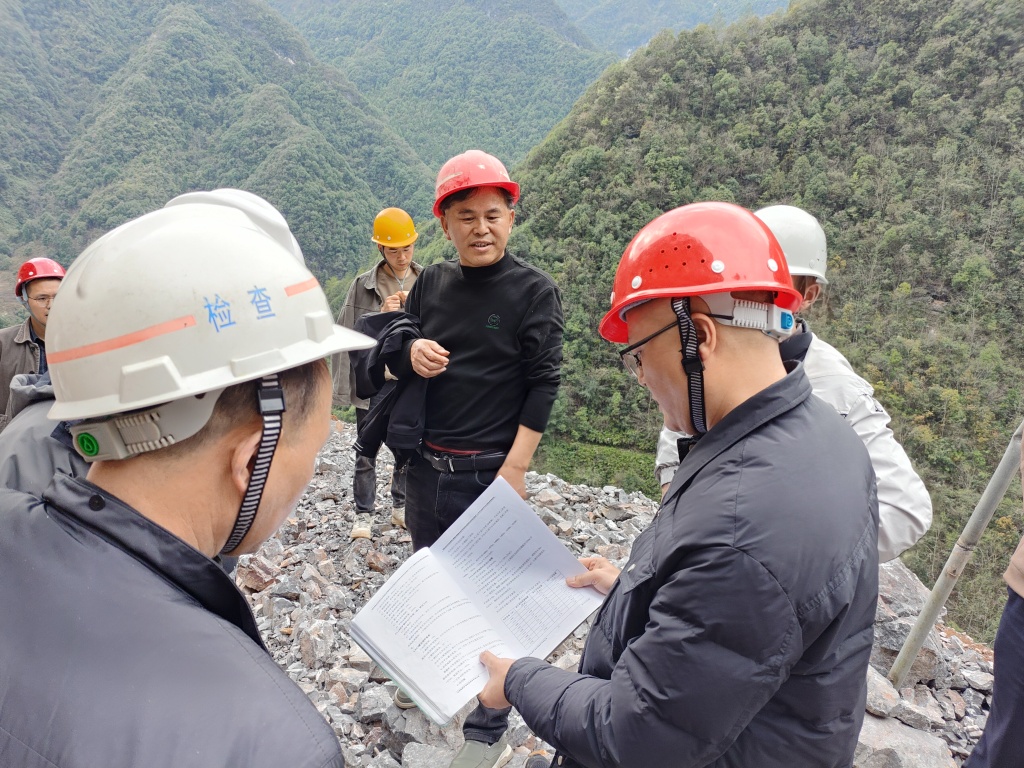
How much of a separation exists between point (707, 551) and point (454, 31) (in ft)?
398

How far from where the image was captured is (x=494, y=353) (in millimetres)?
2596

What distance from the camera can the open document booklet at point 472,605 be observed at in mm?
1666

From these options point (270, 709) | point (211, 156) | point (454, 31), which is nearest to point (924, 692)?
point (270, 709)

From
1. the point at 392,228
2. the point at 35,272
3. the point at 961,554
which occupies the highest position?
the point at 392,228

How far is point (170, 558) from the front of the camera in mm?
890

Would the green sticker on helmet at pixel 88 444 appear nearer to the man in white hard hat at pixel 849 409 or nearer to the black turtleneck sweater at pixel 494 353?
the man in white hard hat at pixel 849 409

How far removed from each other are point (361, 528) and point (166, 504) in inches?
A: 177

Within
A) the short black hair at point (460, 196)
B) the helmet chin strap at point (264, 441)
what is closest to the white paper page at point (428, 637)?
the helmet chin strap at point (264, 441)

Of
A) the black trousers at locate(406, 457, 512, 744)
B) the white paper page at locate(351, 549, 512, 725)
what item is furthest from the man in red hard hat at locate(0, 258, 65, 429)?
the white paper page at locate(351, 549, 512, 725)

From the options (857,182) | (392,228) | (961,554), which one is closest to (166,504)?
(961,554)

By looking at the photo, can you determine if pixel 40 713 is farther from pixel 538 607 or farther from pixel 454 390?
pixel 454 390

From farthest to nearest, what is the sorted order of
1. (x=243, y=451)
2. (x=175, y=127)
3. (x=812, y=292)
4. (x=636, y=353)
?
(x=175, y=127) → (x=812, y=292) → (x=636, y=353) → (x=243, y=451)

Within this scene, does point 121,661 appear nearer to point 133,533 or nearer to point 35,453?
point 133,533

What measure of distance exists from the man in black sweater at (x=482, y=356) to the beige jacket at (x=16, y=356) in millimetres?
3304
